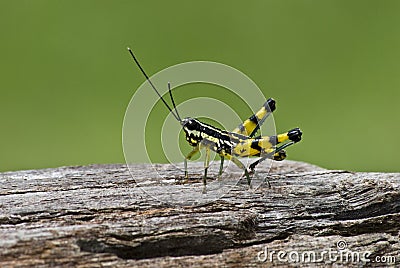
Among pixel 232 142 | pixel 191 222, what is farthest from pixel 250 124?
pixel 191 222

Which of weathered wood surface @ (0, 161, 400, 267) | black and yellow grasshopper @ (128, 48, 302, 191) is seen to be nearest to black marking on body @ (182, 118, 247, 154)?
black and yellow grasshopper @ (128, 48, 302, 191)

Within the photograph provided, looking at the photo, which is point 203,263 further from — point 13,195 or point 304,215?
point 13,195

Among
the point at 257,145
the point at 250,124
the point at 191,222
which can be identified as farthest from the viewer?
the point at 250,124

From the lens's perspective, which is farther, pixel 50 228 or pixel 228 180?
pixel 228 180

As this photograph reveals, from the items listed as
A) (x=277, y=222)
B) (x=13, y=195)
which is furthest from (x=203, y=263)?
(x=13, y=195)

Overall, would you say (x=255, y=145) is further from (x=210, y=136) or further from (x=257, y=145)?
(x=210, y=136)

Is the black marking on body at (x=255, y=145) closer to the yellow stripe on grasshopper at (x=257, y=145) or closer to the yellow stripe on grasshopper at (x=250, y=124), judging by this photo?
the yellow stripe on grasshopper at (x=257, y=145)

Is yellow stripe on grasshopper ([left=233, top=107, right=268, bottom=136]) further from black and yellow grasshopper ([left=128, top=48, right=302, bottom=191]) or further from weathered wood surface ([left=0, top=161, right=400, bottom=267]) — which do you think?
weathered wood surface ([left=0, top=161, right=400, bottom=267])

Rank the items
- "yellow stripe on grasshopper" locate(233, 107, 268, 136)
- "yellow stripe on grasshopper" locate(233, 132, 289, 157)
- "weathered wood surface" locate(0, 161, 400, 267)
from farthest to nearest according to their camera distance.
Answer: "yellow stripe on grasshopper" locate(233, 107, 268, 136), "yellow stripe on grasshopper" locate(233, 132, 289, 157), "weathered wood surface" locate(0, 161, 400, 267)
